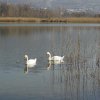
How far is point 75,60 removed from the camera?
1518 cm

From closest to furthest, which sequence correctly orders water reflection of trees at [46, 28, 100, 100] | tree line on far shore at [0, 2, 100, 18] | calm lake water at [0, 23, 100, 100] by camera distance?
calm lake water at [0, 23, 100, 100]
water reflection of trees at [46, 28, 100, 100]
tree line on far shore at [0, 2, 100, 18]

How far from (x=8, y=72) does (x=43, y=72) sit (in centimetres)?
136

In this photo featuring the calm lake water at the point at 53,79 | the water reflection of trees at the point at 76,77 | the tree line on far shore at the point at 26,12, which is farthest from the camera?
the tree line on far shore at the point at 26,12

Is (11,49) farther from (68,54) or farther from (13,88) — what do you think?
(13,88)

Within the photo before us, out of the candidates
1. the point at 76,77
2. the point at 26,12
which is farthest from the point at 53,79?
the point at 26,12

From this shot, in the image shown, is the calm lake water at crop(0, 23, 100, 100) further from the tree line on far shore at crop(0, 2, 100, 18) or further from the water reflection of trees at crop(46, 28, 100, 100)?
the tree line on far shore at crop(0, 2, 100, 18)

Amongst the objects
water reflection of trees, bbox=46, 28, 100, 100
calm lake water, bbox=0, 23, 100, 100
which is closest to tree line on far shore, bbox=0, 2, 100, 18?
calm lake water, bbox=0, 23, 100, 100

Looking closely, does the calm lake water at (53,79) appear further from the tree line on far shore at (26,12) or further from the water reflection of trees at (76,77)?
the tree line on far shore at (26,12)

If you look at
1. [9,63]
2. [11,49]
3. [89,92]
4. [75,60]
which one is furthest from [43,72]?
[11,49]

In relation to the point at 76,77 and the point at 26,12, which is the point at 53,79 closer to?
the point at 76,77

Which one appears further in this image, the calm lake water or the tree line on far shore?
the tree line on far shore

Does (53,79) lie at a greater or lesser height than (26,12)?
greater

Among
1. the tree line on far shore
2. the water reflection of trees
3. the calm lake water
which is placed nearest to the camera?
the calm lake water

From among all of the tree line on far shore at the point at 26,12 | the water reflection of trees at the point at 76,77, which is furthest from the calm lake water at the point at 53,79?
the tree line on far shore at the point at 26,12
